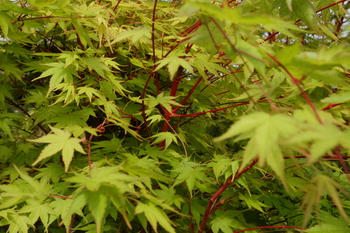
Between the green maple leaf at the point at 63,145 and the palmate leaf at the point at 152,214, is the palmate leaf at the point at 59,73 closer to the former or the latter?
the green maple leaf at the point at 63,145

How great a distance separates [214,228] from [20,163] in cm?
100

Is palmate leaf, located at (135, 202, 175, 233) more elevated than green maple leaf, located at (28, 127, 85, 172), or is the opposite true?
green maple leaf, located at (28, 127, 85, 172)

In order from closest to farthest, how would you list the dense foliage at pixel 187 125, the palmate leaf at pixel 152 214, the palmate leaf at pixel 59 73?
the dense foliage at pixel 187 125
the palmate leaf at pixel 152 214
the palmate leaf at pixel 59 73

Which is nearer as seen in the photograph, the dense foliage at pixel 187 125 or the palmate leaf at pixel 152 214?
the dense foliage at pixel 187 125

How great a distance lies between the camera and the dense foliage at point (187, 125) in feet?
2.27

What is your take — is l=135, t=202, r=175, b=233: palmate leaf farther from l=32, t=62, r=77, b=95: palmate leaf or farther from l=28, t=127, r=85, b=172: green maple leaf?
l=32, t=62, r=77, b=95: palmate leaf

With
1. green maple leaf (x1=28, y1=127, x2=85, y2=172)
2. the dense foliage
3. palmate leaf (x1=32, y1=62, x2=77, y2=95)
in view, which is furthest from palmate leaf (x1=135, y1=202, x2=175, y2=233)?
palmate leaf (x1=32, y1=62, x2=77, y2=95)

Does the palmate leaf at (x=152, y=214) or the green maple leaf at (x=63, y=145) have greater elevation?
the green maple leaf at (x=63, y=145)

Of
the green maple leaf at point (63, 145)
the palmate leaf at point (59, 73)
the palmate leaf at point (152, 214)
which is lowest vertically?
the palmate leaf at point (152, 214)

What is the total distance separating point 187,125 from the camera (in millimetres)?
1910

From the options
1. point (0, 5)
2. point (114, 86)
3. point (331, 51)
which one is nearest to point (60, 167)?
point (114, 86)

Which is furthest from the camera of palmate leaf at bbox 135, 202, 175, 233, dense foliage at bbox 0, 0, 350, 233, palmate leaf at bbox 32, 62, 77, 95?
palmate leaf at bbox 32, 62, 77, 95

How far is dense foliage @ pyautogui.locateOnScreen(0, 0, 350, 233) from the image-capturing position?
2.27ft

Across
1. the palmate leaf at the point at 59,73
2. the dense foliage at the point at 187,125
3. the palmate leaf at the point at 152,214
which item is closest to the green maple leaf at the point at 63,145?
the dense foliage at the point at 187,125
